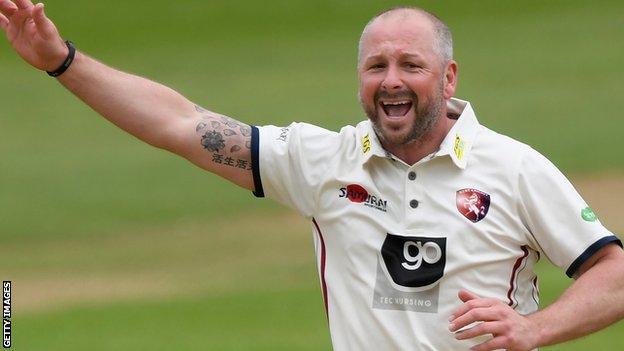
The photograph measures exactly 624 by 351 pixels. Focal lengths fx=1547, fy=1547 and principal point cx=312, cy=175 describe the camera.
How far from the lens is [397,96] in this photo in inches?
277

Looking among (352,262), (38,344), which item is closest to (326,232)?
(352,262)

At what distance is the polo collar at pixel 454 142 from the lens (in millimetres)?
7027

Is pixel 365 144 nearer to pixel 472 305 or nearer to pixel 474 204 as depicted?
pixel 474 204

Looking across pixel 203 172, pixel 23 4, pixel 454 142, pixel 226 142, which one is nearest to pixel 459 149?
pixel 454 142

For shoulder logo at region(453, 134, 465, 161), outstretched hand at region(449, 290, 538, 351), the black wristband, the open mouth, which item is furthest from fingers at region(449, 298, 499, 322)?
the black wristband

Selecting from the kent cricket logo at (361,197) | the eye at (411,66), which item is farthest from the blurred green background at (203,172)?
the eye at (411,66)

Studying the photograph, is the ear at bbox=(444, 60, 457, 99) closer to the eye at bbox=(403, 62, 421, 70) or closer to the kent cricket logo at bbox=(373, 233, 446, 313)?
the eye at bbox=(403, 62, 421, 70)

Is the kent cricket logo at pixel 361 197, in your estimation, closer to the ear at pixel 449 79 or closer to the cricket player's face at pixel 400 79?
the cricket player's face at pixel 400 79

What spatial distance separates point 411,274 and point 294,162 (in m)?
0.82

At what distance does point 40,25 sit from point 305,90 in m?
16.7

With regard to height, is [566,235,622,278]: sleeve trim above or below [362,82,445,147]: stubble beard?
below

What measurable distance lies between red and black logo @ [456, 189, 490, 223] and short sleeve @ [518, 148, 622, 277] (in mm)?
162

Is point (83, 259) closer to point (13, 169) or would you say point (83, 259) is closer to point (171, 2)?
point (13, 169)

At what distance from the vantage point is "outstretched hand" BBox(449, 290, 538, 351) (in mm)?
6465
